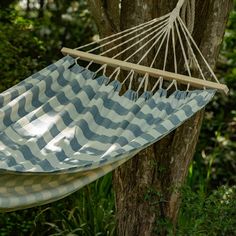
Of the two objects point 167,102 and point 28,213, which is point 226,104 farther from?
point 167,102

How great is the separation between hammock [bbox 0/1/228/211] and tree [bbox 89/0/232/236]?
0.09 meters

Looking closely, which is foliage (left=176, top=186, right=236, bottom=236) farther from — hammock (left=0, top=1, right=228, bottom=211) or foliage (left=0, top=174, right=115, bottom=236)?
foliage (left=0, top=174, right=115, bottom=236)

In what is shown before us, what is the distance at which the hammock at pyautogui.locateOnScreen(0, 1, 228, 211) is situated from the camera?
2381mm

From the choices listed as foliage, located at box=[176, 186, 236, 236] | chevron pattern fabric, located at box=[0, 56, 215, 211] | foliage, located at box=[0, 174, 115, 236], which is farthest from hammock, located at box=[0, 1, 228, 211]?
foliage, located at box=[0, 174, 115, 236]

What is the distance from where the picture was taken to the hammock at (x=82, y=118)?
2381mm

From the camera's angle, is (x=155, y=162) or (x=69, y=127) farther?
(x=155, y=162)

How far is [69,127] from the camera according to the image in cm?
273

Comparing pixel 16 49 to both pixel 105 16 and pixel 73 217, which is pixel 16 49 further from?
pixel 105 16

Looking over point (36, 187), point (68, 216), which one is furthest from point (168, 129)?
point (68, 216)

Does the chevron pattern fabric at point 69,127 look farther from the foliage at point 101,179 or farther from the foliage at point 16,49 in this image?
the foliage at point 16,49

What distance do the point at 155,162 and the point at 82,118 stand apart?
1.78ft

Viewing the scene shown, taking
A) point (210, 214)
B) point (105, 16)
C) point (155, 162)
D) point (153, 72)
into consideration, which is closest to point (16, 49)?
point (105, 16)

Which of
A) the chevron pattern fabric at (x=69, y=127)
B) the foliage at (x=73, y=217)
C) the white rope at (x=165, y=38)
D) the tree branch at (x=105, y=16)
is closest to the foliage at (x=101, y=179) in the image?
the foliage at (x=73, y=217)

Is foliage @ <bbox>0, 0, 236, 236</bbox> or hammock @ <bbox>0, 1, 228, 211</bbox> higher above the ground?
hammock @ <bbox>0, 1, 228, 211</bbox>
